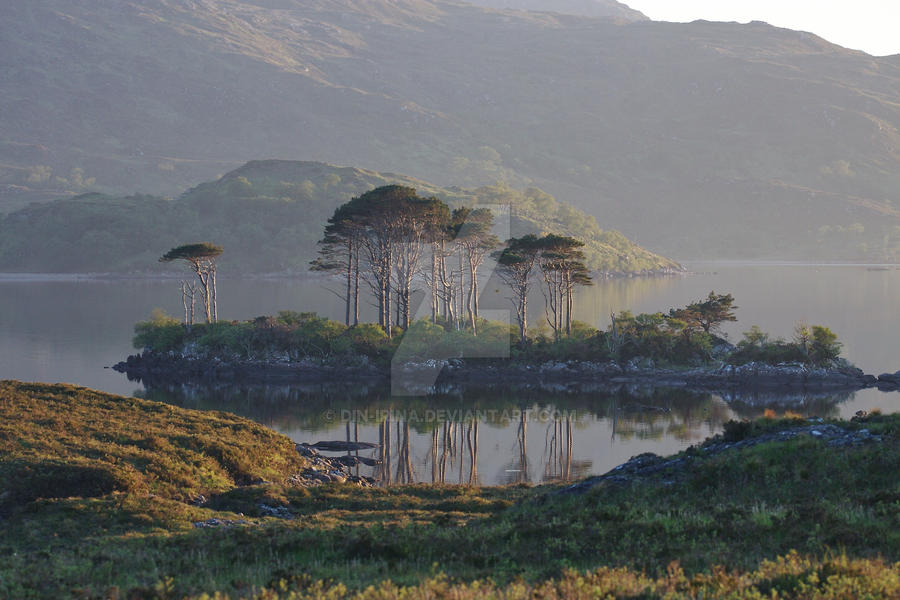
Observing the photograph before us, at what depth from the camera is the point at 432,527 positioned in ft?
69.5

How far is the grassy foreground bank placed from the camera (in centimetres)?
1405

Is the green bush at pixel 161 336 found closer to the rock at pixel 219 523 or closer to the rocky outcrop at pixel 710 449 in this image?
the rock at pixel 219 523

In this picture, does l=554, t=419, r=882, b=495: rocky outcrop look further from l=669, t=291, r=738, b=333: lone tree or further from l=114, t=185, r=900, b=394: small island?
l=669, t=291, r=738, b=333: lone tree

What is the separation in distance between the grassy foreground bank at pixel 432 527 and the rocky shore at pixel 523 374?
118 feet

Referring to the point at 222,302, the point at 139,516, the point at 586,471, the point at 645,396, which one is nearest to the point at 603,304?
the point at 222,302

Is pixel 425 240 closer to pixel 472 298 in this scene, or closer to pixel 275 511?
pixel 472 298

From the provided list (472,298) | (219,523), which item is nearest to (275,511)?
(219,523)

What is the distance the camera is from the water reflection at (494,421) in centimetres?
4122

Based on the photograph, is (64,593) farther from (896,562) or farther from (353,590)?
(896,562)

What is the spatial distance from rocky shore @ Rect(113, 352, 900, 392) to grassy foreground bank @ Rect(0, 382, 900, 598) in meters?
35.9

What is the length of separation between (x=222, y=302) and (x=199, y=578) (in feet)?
439

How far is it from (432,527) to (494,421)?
3143 centimetres

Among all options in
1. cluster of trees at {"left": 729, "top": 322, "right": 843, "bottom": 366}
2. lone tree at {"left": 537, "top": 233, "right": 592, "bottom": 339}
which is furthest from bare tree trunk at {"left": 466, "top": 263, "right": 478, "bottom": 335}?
cluster of trees at {"left": 729, "top": 322, "right": 843, "bottom": 366}

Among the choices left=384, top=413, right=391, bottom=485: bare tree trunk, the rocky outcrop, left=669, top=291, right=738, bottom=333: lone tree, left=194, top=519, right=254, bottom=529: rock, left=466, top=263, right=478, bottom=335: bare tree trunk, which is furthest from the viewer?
left=466, top=263, right=478, bottom=335: bare tree trunk
